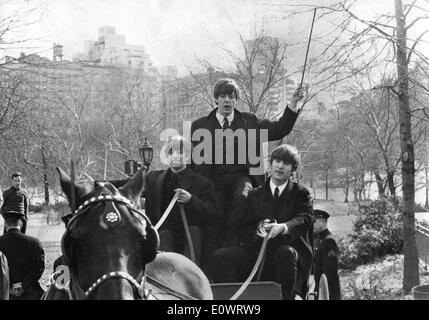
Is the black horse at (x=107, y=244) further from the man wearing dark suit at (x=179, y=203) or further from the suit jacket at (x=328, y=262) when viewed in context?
the suit jacket at (x=328, y=262)

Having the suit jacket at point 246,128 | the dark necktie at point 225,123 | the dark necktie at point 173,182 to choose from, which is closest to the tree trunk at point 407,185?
the suit jacket at point 246,128

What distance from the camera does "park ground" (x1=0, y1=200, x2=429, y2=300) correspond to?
7.66 metres

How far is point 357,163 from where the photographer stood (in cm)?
1420

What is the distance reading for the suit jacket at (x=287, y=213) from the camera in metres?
4.08

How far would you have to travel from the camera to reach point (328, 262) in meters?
5.47

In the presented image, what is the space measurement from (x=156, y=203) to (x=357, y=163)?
10.6m

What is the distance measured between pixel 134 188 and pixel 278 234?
149 centimetres

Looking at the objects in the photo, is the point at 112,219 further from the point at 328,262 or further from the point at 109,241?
the point at 328,262
